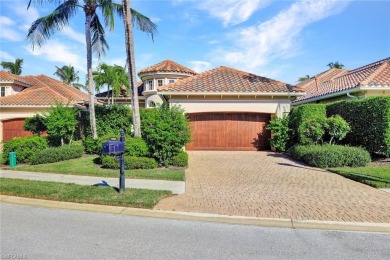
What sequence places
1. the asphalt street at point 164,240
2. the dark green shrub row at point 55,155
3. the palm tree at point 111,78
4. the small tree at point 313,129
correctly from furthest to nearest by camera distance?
the palm tree at point 111,78 < the small tree at point 313,129 < the dark green shrub row at point 55,155 < the asphalt street at point 164,240

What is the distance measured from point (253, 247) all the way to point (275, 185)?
171 inches

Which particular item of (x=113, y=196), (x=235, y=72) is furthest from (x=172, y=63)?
(x=113, y=196)

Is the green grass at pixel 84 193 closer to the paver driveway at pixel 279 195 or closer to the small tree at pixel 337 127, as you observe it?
the paver driveway at pixel 279 195

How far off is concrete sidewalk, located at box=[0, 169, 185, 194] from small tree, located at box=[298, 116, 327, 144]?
716 cm

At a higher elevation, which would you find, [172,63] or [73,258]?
[172,63]

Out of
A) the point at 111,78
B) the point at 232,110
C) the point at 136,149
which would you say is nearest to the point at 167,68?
the point at 111,78

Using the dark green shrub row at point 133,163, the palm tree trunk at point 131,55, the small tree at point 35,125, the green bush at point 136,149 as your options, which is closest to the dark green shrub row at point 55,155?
the dark green shrub row at point 133,163

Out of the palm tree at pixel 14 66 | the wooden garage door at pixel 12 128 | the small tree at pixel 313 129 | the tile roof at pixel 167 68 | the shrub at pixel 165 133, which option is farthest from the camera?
the palm tree at pixel 14 66

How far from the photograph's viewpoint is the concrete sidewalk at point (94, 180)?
8156 mm

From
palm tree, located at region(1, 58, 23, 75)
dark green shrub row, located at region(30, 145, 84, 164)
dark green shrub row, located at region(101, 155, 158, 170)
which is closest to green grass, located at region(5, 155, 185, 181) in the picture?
dark green shrub row, located at region(101, 155, 158, 170)

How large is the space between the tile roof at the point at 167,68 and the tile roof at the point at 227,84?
668 cm

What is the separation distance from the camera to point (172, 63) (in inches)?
1034

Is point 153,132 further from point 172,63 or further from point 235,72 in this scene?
point 172,63

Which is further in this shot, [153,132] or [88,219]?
[153,132]
